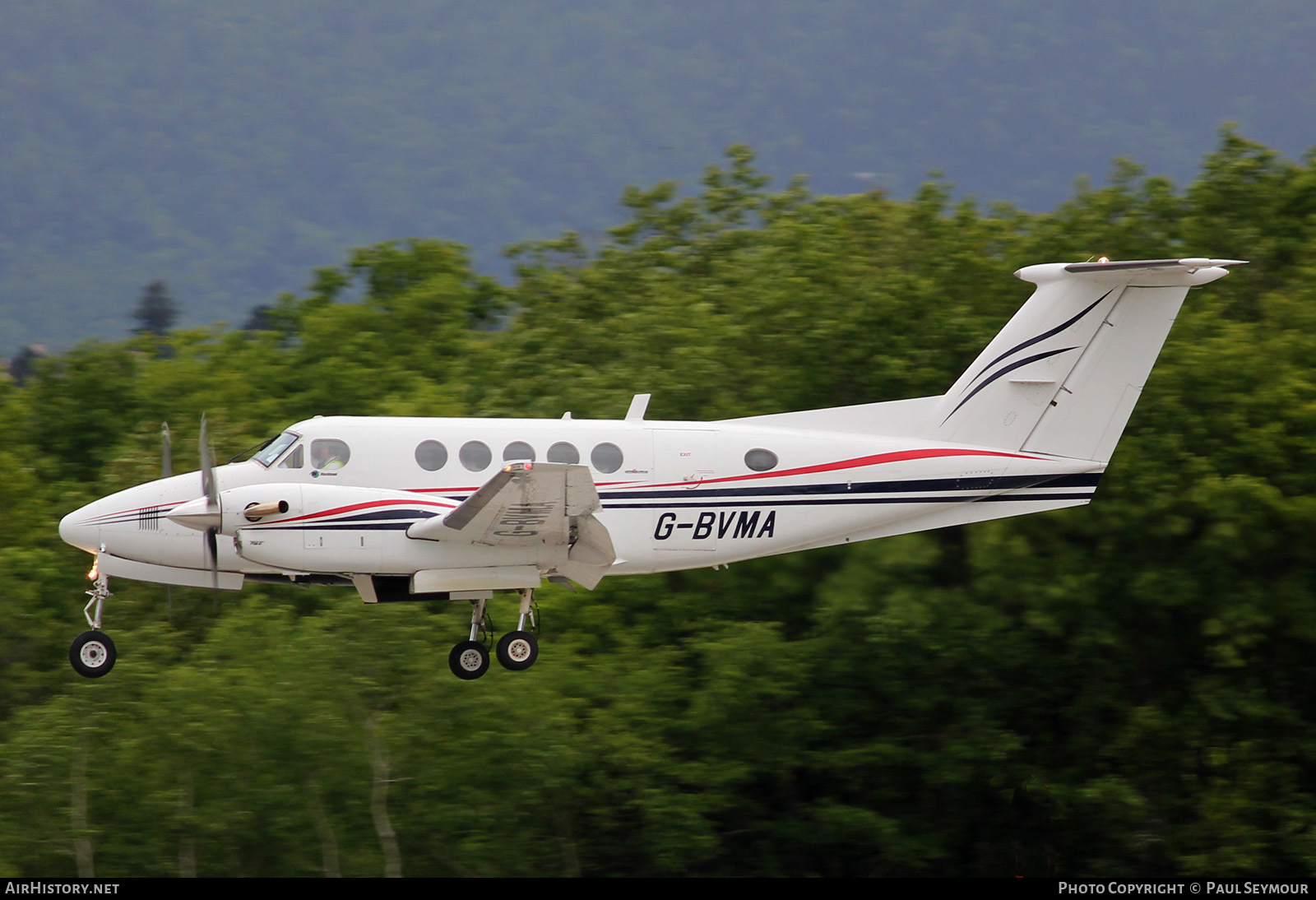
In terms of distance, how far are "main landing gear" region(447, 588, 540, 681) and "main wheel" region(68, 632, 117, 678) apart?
2.97 metres

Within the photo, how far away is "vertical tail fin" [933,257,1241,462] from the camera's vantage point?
40.7ft

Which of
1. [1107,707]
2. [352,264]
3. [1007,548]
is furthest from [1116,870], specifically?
[352,264]

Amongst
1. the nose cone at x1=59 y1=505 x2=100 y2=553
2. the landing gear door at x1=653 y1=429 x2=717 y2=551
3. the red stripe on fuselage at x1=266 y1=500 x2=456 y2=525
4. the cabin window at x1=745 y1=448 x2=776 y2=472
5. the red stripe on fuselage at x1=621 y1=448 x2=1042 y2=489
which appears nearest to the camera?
the red stripe on fuselage at x1=266 y1=500 x2=456 y2=525

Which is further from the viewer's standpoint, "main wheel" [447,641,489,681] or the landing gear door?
"main wheel" [447,641,489,681]

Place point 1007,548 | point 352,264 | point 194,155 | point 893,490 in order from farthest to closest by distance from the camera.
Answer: point 194,155 < point 352,264 < point 1007,548 < point 893,490

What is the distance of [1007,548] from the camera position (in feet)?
51.9

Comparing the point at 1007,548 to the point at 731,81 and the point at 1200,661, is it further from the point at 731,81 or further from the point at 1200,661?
the point at 731,81

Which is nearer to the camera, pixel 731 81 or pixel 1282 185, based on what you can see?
pixel 1282 185

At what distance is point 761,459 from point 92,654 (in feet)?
20.1

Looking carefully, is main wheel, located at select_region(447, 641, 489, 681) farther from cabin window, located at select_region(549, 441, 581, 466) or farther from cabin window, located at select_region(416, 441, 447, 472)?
cabin window, located at select_region(549, 441, 581, 466)

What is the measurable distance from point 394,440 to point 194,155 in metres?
182

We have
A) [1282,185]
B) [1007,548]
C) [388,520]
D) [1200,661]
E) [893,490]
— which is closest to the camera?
[388,520]

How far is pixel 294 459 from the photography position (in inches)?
441

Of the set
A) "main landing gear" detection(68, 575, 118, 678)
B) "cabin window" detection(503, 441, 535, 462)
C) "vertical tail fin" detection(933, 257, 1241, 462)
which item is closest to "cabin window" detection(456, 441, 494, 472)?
"cabin window" detection(503, 441, 535, 462)
